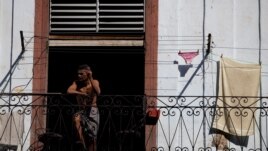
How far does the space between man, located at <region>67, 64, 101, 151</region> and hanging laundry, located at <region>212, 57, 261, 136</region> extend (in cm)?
199

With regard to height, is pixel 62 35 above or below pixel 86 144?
above

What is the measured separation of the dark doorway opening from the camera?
12.2 m

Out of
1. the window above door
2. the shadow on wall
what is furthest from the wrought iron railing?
the window above door

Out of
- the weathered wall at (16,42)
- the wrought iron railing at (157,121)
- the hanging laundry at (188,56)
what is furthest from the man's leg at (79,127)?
the hanging laundry at (188,56)

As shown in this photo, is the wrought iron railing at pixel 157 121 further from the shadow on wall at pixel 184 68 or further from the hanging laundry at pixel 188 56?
the hanging laundry at pixel 188 56

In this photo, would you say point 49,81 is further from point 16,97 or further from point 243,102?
point 243,102

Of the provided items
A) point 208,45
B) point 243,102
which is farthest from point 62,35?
point 243,102

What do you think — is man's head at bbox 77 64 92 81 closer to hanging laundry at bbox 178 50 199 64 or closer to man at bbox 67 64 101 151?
man at bbox 67 64 101 151

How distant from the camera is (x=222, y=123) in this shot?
1183 cm

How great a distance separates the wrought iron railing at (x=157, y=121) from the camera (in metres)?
11.7

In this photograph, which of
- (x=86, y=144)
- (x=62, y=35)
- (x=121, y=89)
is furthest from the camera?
(x=121, y=89)

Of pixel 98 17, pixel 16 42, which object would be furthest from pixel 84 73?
pixel 16 42

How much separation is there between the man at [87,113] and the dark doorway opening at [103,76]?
0.36m

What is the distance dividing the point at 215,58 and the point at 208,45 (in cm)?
26
